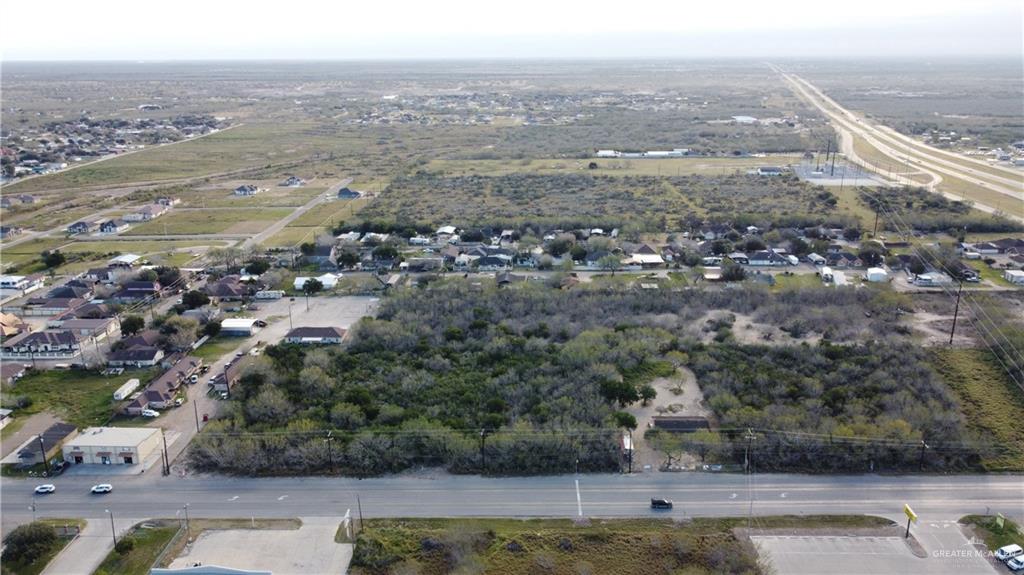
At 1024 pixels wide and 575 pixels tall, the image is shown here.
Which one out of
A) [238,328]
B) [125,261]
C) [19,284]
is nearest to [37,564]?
[238,328]

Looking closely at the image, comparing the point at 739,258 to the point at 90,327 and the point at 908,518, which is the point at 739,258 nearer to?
the point at 908,518

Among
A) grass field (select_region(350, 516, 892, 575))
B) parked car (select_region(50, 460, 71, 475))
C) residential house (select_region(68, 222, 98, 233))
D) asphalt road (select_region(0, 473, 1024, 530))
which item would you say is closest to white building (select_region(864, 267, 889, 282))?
asphalt road (select_region(0, 473, 1024, 530))

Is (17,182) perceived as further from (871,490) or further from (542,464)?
(871,490)

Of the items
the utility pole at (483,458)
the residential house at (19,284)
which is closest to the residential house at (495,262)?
the utility pole at (483,458)

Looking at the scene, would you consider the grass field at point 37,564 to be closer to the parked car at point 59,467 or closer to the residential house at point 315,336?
the parked car at point 59,467

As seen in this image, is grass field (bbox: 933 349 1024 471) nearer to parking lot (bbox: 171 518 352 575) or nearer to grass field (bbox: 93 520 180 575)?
parking lot (bbox: 171 518 352 575)
